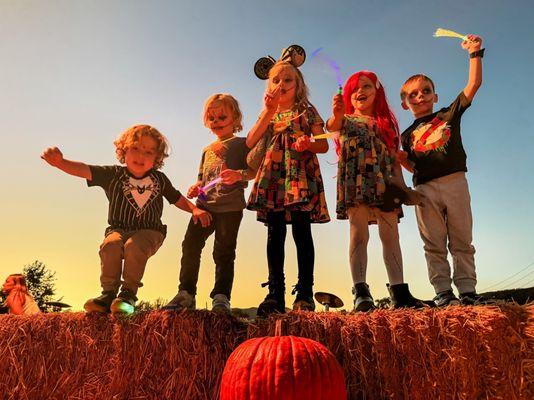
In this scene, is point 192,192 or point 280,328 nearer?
point 280,328

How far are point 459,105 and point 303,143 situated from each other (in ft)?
5.11

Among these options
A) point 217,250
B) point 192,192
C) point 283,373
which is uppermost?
point 192,192

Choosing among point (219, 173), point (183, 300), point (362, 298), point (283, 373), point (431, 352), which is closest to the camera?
point (283, 373)

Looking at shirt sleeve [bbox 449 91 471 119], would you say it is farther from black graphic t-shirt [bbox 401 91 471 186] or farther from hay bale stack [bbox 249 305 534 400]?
hay bale stack [bbox 249 305 534 400]

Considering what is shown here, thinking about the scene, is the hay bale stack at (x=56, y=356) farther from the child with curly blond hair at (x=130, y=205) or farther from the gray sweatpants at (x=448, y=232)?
the gray sweatpants at (x=448, y=232)

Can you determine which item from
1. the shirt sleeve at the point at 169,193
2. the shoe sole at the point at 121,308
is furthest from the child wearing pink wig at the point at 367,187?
Result: the shoe sole at the point at 121,308

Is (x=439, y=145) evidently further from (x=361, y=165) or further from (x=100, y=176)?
(x=100, y=176)

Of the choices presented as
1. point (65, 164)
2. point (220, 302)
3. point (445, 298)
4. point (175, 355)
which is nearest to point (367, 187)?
point (445, 298)

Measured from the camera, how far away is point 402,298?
153 inches

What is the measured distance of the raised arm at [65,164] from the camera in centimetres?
414

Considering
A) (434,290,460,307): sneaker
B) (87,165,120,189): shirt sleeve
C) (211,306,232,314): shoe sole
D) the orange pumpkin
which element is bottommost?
the orange pumpkin

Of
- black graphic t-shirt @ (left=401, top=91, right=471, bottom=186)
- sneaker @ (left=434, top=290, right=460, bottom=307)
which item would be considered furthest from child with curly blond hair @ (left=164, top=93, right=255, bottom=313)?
sneaker @ (left=434, top=290, right=460, bottom=307)

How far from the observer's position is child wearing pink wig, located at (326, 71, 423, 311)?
393 centimetres

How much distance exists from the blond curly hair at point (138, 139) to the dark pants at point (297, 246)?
135cm
